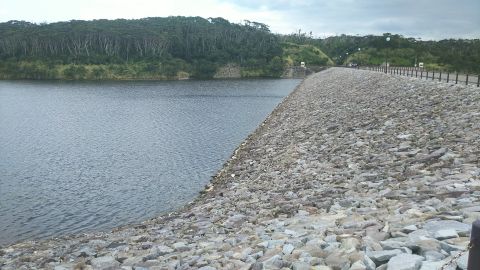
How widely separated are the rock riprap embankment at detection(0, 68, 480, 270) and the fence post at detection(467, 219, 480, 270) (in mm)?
1808

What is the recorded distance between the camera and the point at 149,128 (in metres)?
45.2

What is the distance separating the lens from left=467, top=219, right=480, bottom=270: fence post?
3.95 meters

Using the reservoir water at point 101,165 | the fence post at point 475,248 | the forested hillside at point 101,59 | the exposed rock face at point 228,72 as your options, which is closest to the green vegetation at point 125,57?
the forested hillside at point 101,59

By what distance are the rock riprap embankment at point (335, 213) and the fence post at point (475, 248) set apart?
181 cm

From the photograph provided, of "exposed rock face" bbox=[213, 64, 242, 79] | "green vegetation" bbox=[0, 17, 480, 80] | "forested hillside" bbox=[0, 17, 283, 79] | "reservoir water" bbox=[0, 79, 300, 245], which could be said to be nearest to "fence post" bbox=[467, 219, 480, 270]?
"reservoir water" bbox=[0, 79, 300, 245]

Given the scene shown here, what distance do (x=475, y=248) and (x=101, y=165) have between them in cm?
2734

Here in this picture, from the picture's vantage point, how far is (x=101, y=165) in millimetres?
28469

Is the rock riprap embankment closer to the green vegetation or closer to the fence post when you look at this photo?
the fence post

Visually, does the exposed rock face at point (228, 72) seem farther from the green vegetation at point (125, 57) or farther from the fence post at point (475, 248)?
the fence post at point (475, 248)

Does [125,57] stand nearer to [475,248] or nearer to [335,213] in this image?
[335,213]

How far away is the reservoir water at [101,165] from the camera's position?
62.5 ft

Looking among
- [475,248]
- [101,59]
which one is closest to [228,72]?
[101,59]

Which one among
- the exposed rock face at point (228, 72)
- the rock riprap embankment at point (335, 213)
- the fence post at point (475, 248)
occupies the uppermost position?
the exposed rock face at point (228, 72)

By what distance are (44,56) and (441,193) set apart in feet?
646
